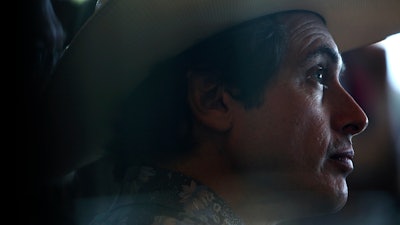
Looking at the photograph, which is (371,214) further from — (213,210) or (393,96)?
(213,210)

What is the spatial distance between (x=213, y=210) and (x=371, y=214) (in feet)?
1.89

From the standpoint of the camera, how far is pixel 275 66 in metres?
0.82

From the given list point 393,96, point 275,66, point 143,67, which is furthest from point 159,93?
point 393,96

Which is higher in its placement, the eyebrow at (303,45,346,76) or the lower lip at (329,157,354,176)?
the eyebrow at (303,45,346,76)

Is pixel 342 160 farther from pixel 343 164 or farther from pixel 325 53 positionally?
pixel 325 53

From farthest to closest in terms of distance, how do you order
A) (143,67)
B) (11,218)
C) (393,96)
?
(393,96), (143,67), (11,218)

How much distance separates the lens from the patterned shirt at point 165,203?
739mm

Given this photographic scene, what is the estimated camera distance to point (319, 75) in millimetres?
850

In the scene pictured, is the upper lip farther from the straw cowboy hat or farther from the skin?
the straw cowboy hat

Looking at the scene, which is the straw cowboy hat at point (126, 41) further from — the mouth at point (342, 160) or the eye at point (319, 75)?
the mouth at point (342, 160)

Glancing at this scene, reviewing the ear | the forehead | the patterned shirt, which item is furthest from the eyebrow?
the patterned shirt

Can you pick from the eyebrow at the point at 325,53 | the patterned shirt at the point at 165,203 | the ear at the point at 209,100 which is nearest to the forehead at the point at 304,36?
the eyebrow at the point at 325,53

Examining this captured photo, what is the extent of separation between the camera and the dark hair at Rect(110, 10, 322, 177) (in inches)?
32.2

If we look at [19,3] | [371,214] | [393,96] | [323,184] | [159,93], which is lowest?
[371,214]
